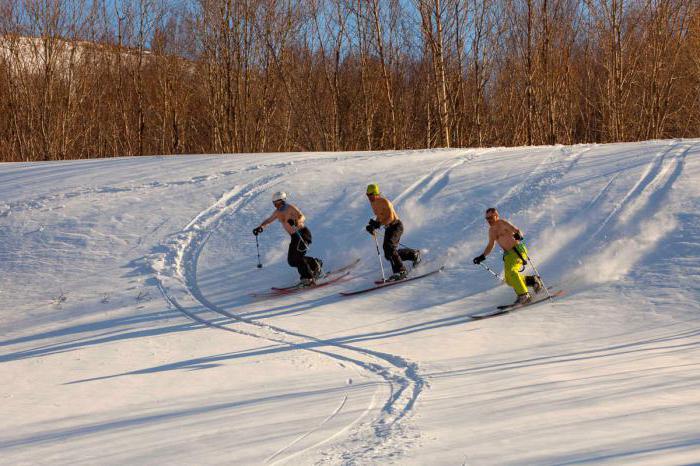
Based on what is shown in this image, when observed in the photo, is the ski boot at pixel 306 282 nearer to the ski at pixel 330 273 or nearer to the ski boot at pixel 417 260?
the ski at pixel 330 273

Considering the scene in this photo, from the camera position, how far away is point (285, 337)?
29.6 ft

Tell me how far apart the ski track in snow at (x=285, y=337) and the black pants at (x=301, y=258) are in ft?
5.00

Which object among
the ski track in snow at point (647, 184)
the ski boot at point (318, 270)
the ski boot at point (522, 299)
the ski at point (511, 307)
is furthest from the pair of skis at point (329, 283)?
the ski track in snow at point (647, 184)

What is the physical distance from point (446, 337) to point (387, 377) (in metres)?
2.01

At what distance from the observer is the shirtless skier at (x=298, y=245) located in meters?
11.4

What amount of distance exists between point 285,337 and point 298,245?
109 inches

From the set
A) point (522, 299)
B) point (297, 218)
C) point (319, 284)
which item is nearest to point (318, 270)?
point (319, 284)

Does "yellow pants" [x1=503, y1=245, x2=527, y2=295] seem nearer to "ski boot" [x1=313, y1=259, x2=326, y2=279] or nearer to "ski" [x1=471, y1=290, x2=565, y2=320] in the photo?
"ski" [x1=471, y1=290, x2=565, y2=320]

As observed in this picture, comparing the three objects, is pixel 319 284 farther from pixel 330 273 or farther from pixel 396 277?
pixel 396 277

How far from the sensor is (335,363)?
7645 millimetres

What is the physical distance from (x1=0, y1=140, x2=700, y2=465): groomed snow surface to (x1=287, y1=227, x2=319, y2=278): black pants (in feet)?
1.71

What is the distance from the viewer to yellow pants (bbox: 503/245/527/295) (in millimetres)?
9727

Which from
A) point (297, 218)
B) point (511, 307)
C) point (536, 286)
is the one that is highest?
point (297, 218)

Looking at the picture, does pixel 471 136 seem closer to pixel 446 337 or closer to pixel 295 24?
pixel 295 24
